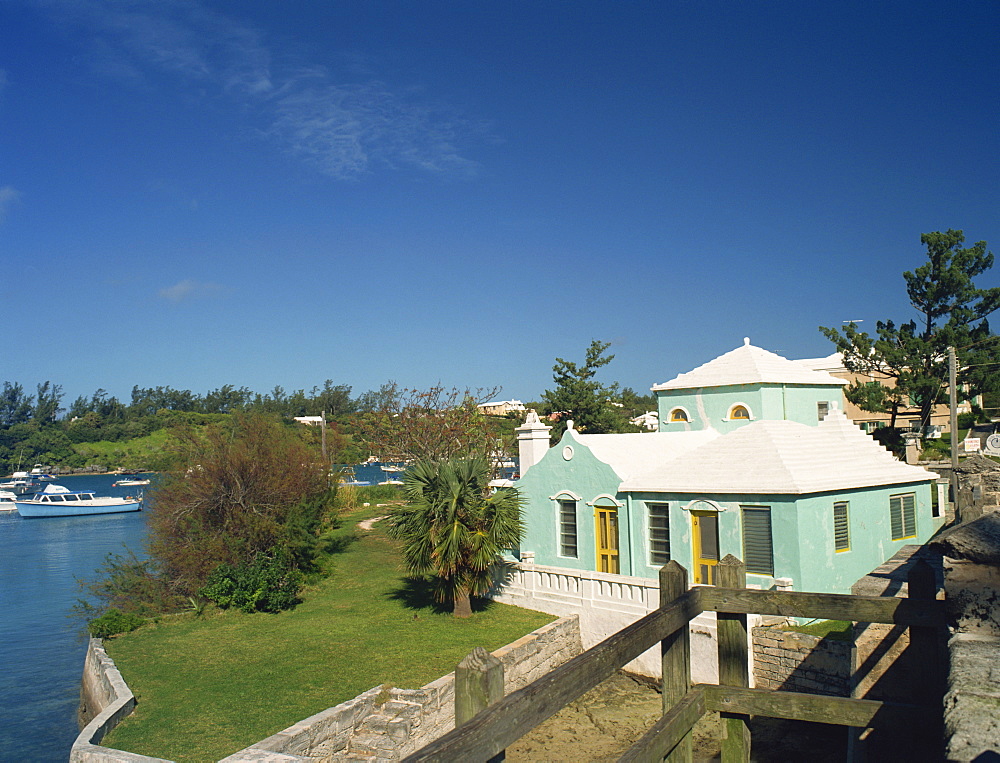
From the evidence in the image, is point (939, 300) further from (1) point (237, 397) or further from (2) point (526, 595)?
(1) point (237, 397)

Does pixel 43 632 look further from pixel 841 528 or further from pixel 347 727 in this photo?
pixel 841 528

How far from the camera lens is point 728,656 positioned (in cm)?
414

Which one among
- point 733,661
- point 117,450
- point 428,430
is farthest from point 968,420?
point 117,450

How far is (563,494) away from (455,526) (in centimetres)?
423

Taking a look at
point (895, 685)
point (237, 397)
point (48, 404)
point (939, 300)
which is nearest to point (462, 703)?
point (895, 685)

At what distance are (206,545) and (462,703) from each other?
743 inches

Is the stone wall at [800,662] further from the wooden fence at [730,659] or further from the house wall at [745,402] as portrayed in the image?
the wooden fence at [730,659]

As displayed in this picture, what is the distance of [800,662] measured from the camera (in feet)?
42.6

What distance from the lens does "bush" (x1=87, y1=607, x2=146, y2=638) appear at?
16328 mm

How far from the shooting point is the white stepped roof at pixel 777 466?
1614cm

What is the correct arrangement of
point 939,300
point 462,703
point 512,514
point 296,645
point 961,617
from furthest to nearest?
point 939,300 → point 512,514 → point 296,645 → point 961,617 → point 462,703

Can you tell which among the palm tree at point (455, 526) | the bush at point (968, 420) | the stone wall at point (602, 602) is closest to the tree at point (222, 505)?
the palm tree at point (455, 526)

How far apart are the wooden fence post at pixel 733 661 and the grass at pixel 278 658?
797cm

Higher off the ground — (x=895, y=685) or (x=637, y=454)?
(x=637, y=454)
